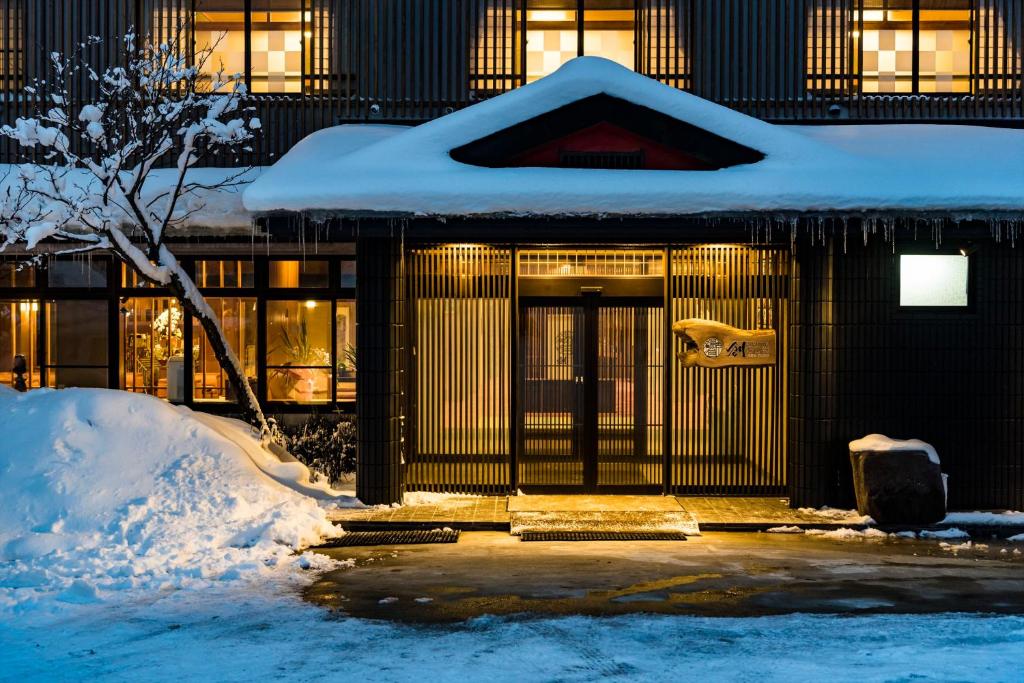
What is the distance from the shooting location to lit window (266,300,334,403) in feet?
55.4

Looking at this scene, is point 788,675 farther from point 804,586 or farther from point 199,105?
point 199,105

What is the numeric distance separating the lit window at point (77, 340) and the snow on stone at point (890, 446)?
1094cm

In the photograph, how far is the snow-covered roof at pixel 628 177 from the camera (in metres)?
12.9

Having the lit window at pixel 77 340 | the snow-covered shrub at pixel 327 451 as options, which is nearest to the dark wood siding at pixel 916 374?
the snow-covered shrub at pixel 327 451

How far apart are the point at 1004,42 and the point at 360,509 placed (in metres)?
11.2

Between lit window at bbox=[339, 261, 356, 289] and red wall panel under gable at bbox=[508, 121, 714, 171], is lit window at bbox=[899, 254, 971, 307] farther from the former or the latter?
lit window at bbox=[339, 261, 356, 289]

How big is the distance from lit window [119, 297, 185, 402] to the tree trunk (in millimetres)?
2496

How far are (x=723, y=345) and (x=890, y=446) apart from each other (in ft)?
7.88

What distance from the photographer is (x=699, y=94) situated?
16422mm

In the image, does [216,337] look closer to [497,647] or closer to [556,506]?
[556,506]

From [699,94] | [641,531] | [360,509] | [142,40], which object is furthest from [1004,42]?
[142,40]

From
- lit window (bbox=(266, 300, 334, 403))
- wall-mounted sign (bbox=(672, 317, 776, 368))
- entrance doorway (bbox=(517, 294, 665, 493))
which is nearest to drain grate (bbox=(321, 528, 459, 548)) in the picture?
entrance doorway (bbox=(517, 294, 665, 493))

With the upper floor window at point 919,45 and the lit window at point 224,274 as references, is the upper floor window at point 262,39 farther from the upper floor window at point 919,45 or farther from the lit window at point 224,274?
the upper floor window at point 919,45

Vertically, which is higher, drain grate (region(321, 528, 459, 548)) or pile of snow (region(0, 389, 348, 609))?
pile of snow (region(0, 389, 348, 609))
